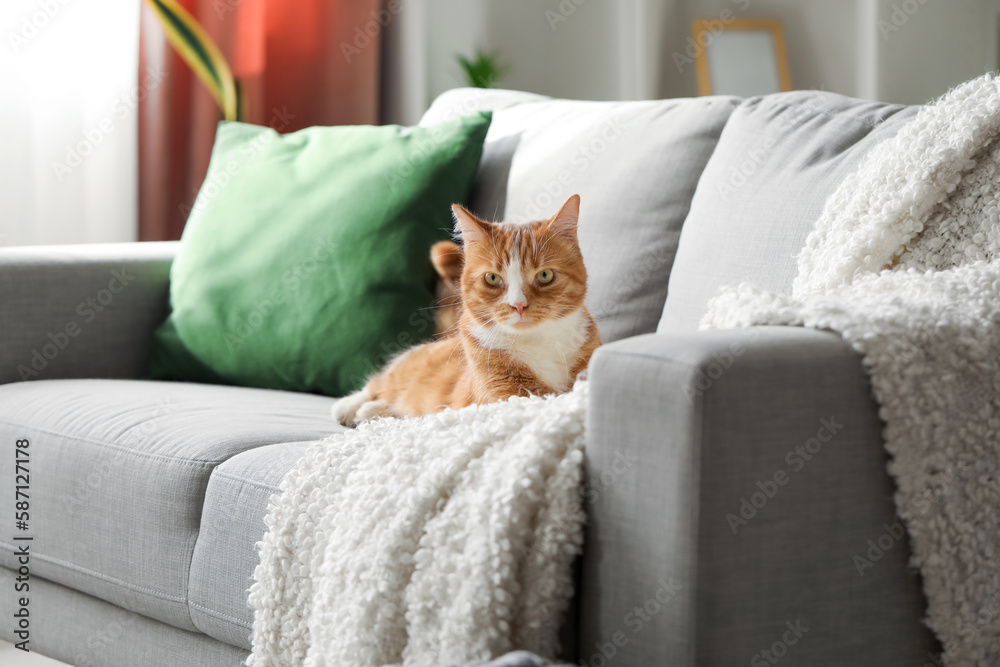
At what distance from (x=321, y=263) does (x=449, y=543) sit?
0.99 meters

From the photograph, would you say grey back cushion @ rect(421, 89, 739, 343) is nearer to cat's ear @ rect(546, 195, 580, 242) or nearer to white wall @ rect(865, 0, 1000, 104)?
cat's ear @ rect(546, 195, 580, 242)

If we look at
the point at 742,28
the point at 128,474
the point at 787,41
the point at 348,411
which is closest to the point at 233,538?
the point at 128,474

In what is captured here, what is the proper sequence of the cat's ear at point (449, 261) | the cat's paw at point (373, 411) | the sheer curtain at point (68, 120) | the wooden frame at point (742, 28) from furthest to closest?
the wooden frame at point (742, 28) < the sheer curtain at point (68, 120) < the cat's ear at point (449, 261) < the cat's paw at point (373, 411)

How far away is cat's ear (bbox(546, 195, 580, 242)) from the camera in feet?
4.11

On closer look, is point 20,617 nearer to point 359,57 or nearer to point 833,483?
point 833,483

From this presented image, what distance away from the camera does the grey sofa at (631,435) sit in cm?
76

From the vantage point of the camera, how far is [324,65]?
10.4 feet

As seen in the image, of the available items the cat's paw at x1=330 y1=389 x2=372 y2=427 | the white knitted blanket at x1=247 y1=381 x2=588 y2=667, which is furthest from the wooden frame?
the white knitted blanket at x1=247 y1=381 x2=588 y2=667

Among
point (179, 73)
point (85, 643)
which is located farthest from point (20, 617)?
point (179, 73)

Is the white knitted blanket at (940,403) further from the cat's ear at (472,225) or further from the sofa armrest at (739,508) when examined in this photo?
the cat's ear at (472,225)

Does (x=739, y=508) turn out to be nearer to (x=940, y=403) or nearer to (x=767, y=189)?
(x=940, y=403)

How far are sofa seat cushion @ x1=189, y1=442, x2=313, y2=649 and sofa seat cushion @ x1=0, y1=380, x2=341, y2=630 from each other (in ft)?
0.10

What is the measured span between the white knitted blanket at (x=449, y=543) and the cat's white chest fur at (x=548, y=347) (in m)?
0.27

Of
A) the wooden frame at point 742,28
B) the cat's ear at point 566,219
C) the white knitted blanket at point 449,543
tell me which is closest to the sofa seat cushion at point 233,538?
the white knitted blanket at point 449,543
